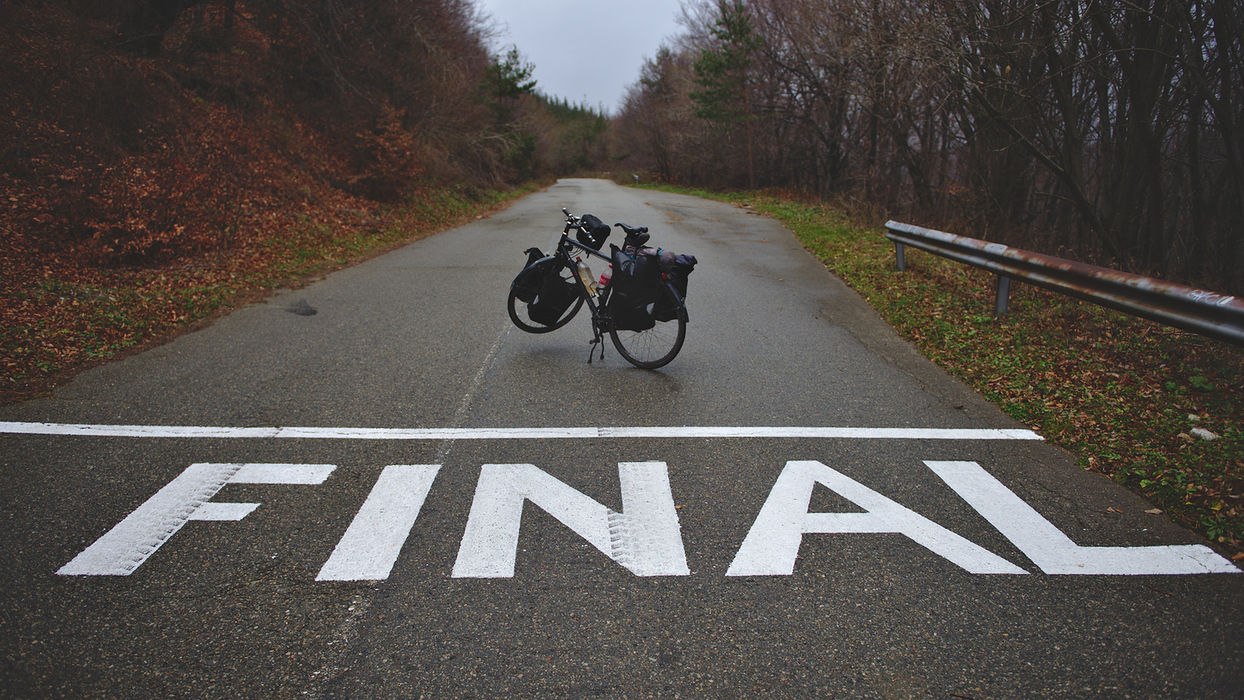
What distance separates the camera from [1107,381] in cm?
548

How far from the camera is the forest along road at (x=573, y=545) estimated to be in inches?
96.3

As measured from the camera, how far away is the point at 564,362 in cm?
619

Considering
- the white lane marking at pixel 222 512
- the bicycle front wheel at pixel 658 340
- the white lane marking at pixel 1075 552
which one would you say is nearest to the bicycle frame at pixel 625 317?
the bicycle front wheel at pixel 658 340

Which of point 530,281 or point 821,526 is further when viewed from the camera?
point 530,281

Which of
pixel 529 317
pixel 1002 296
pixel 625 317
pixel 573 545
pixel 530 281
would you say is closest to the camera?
pixel 573 545

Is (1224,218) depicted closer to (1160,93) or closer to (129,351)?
(1160,93)

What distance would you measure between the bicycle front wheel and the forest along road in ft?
0.70

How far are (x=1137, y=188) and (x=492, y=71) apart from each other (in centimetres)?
3416

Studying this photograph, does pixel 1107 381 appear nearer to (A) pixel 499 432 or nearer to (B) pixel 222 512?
(A) pixel 499 432

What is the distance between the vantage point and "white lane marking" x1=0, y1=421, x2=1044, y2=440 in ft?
14.7

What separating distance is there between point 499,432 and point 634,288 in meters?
1.77

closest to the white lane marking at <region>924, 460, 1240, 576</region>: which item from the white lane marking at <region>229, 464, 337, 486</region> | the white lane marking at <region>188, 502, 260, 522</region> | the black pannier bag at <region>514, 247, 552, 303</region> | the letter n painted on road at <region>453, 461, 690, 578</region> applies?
the letter n painted on road at <region>453, 461, 690, 578</region>

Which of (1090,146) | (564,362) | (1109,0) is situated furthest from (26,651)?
(1090,146)

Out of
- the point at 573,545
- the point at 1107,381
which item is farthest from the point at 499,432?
the point at 1107,381
